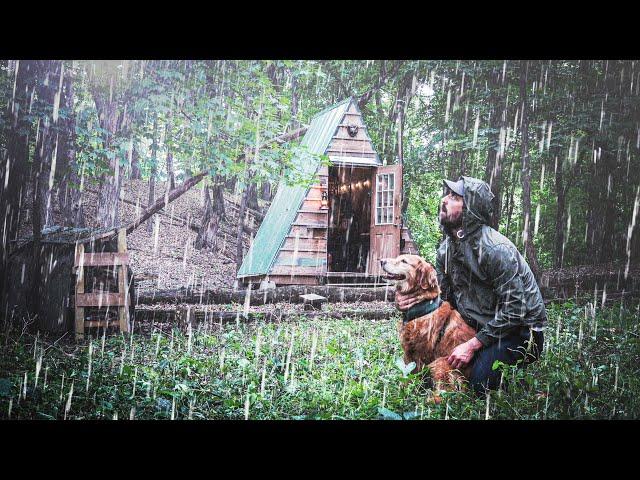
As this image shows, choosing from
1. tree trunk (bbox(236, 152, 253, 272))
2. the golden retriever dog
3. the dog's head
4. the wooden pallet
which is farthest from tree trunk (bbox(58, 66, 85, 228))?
the golden retriever dog

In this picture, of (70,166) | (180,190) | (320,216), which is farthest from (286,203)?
(70,166)

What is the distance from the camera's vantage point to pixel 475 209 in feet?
11.2

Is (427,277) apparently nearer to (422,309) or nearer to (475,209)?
(422,309)

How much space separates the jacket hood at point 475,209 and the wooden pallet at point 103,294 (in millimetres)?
2479

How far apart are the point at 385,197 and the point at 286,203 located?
86 centimetres

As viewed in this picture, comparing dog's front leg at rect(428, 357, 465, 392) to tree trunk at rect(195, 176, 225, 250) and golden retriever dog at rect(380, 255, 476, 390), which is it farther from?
tree trunk at rect(195, 176, 225, 250)

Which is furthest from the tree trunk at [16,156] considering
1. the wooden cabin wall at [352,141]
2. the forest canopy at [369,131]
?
the wooden cabin wall at [352,141]

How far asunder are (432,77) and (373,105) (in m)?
0.56

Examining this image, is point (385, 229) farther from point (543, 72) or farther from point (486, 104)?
point (543, 72)

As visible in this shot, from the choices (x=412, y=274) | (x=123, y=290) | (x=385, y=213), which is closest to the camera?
(x=412, y=274)

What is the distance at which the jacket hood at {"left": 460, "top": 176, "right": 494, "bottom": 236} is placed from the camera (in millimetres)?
3422

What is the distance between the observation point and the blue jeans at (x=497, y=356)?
332 centimetres
